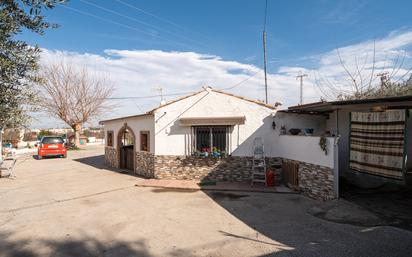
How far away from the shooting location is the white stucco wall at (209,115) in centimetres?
1114

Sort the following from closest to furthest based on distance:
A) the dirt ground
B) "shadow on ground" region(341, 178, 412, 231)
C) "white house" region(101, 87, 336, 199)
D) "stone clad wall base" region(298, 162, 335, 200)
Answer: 1. the dirt ground
2. "shadow on ground" region(341, 178, 412, 231)
3. "stone clad wall base" region(298, 162, 335, 200)
4. "white house" region(101, 87, 336, 199)

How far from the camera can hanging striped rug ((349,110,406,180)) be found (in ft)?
21.6

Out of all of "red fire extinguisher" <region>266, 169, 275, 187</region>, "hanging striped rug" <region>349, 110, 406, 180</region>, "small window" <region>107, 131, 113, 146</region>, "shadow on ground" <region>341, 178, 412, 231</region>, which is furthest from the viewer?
"small window" <region>107, 131, 113, 146</region>

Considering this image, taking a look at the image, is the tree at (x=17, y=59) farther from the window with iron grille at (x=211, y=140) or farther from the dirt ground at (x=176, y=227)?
the window with iron grille at (x=211, y=140)

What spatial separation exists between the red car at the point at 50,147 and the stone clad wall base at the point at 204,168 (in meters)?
13.9

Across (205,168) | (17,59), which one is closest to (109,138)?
(205,168)

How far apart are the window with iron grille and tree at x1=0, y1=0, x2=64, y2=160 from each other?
289 inches

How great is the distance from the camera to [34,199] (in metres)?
8.82

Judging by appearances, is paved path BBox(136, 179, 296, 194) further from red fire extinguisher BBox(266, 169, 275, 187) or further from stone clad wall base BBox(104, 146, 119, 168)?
stone clad wall base BBox(104, 146, 119, 168)

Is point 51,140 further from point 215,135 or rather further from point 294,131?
point 294,131

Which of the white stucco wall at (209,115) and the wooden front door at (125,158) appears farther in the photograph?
the wooden front door at (125,158)

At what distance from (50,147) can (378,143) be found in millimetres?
22117

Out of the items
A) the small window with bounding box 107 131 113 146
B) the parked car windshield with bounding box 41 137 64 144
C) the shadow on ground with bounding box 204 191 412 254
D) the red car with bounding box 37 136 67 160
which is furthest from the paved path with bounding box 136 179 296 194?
the parked car windshield with bounding box 41 137 64 144

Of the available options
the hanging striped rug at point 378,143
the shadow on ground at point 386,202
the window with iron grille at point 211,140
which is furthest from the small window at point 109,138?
the hanging striped rug at point 378,143
